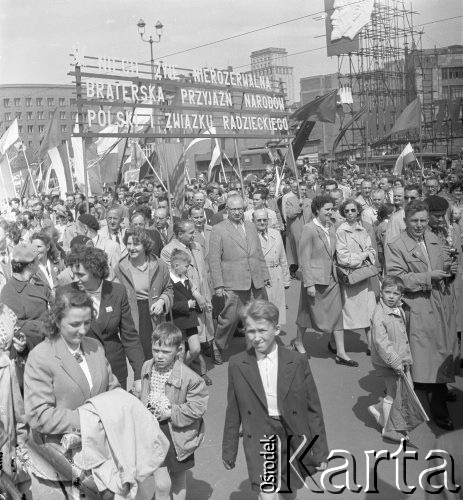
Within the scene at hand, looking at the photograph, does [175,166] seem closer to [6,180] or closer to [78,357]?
[6,180]

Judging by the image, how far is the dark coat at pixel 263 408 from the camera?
345cm

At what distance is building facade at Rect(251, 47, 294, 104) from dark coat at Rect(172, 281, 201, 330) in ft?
30.0

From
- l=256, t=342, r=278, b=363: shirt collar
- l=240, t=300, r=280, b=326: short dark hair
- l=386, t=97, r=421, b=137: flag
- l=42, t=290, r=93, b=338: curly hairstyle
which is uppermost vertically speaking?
l=386, t=97, r=421, b=137: flag

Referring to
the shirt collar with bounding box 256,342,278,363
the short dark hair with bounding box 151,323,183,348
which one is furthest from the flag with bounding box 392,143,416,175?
the shirt collar with bounding box 256,342,278,363

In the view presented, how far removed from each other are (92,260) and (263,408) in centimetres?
150

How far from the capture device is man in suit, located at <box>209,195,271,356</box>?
706cm

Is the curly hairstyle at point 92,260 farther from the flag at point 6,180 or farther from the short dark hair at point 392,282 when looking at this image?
the flag at point 6,180

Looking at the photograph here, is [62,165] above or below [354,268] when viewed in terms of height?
above

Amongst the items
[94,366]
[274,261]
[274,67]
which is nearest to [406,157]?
[274,67]

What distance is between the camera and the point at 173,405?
374cm

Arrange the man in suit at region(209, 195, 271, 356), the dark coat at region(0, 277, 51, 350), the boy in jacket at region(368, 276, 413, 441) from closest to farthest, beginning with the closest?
the dark coat at region(0, 277, 51, 350) < the boy in jacket at region(368, 276, 413, 441) < the man in suit at region(209, 195, 271, 356)

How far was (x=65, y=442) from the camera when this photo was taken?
10.1 feet

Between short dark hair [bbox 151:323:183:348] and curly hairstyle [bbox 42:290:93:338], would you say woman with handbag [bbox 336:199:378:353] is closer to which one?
short dark hair [bbox 151:323:183:348]

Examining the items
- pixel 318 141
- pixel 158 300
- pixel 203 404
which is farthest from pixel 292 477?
pixel 318 141
